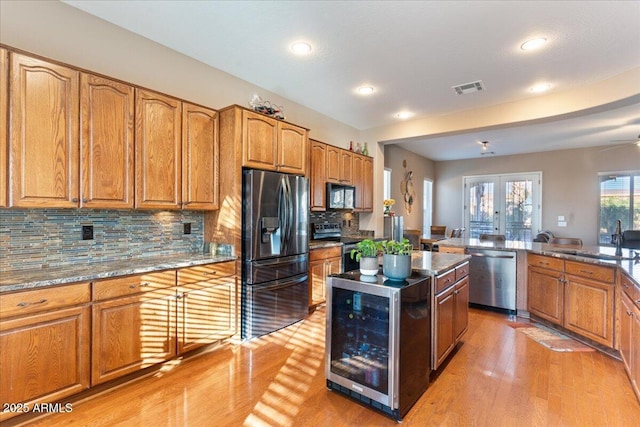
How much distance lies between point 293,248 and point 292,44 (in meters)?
2.06

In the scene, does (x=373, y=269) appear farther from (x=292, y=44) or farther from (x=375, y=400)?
(x=292, y=44)

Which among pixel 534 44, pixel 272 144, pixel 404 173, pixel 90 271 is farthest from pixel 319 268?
pixel 404 173

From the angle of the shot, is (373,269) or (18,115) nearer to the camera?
(18,115)

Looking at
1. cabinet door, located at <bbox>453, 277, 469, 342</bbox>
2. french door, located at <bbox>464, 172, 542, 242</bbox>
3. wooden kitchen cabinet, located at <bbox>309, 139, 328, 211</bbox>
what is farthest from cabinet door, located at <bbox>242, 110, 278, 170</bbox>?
french door, located at <bbox>464, 172, 542, 242</bbox>

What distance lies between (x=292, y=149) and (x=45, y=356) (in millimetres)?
2763

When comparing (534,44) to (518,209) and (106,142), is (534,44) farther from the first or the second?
(518,209)

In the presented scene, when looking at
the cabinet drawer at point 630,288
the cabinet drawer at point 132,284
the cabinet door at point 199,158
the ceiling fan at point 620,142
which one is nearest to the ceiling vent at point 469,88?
the cabinet drawer at point 630,288

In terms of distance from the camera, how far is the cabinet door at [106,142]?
224 centimetres

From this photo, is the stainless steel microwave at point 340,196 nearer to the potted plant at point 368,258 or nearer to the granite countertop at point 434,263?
the granite countertop at point 434,263

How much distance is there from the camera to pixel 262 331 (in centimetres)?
322

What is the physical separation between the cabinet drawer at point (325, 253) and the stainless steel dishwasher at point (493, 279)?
1744mm

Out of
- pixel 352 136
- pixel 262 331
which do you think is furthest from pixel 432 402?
pixel 352 136

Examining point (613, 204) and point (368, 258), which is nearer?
point (368, 258)

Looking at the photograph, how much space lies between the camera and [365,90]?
3936mm
